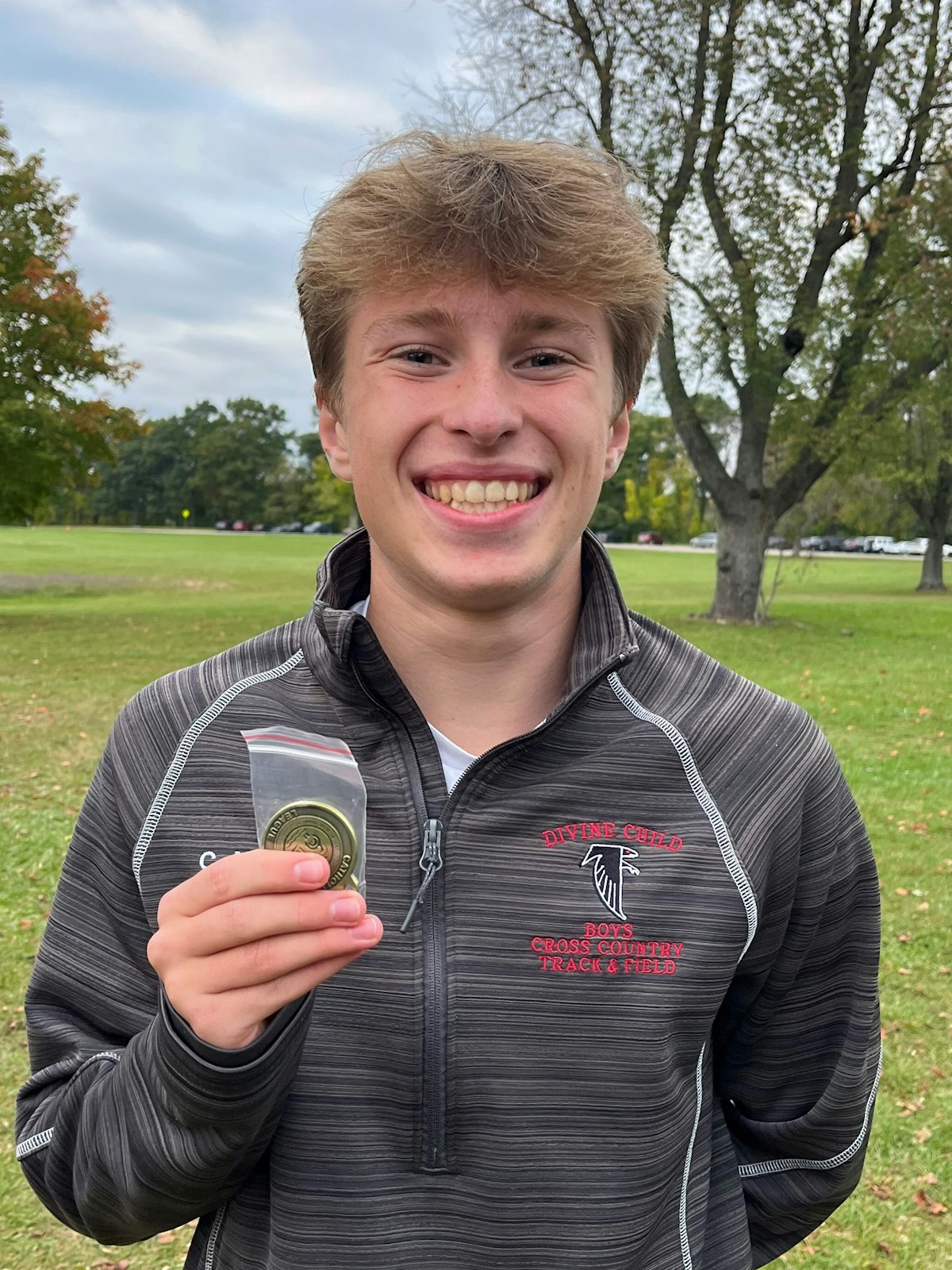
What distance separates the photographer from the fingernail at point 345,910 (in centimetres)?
123

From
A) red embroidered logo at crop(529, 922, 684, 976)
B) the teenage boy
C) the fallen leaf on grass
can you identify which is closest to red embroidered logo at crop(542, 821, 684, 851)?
the teenage boy

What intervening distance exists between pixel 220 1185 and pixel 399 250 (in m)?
1.53

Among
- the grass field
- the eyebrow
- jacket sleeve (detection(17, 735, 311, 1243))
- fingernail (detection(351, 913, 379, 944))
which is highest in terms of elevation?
the eyebrow

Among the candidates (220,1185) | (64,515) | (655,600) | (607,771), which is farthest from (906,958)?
(64,515)

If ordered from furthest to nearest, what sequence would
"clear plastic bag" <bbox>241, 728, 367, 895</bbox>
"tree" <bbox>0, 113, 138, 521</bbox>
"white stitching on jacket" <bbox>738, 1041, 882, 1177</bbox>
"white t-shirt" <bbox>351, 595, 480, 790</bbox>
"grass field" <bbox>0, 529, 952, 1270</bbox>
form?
1. "tree" <bbox>0, 113, 138, 521</bbox>
2. "grass field" <bbox>0, 529, 952, 1270</bbox>
3. "white stitching on jacket" <bbox>738, 1041, 882, 1177</bbox>
4. "white t-shirt" <bbox>351, 595, 480, 790</bbox>
5. "clear plastic bag" <bbox>241, 728, 367, 895</bbox>

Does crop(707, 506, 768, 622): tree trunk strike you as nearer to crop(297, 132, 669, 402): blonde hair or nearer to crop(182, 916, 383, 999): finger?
crop(297, 132, 669, 402): blonde hair

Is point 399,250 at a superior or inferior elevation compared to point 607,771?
superior

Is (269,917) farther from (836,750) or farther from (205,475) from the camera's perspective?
(205,475)

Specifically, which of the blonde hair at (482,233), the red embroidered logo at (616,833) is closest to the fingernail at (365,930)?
the red embroidered logo at (616,833)

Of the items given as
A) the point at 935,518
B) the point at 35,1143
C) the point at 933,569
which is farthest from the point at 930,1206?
the point at 935,518

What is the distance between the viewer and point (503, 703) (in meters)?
1.94

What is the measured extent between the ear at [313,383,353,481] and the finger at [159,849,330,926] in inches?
38.7

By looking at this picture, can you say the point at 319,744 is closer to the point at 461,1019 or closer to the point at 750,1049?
the point at 461,1019

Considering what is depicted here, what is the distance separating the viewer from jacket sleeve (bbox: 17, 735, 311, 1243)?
1.32 meters
